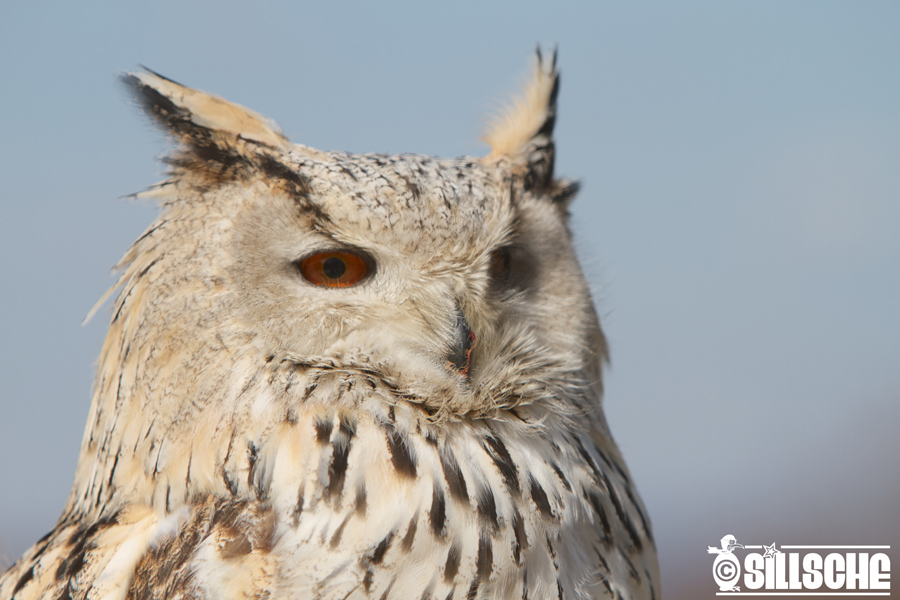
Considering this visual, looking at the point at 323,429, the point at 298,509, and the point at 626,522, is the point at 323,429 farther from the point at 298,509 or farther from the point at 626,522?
the point at 626,522

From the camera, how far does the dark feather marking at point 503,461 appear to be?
130 centimetres

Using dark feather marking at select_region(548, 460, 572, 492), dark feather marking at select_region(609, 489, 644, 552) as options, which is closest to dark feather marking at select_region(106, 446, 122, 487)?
dark feather marking at select_region(548, 460, 572, 492)

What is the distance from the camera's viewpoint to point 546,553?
1.28 meters

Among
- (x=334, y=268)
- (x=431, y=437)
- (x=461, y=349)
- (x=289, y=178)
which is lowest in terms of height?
(x=431, y=437)

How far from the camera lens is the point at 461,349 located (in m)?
1.37

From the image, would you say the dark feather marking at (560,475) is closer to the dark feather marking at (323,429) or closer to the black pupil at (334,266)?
the dark feather marking at (323,429)

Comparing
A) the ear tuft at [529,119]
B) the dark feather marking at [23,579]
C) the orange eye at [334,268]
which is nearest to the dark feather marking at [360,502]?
the orange eye at [334,268]

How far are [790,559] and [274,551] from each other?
3152mm

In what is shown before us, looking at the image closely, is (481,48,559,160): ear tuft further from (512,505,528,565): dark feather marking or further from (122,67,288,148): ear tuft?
(512,505,528,565): dark feather marking

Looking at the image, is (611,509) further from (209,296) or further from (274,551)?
(209,296)

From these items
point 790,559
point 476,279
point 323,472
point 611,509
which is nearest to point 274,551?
point 323,472

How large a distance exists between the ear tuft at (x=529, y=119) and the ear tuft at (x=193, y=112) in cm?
57

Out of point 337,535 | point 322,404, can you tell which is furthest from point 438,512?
point 322,404

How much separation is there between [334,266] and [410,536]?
50cm
